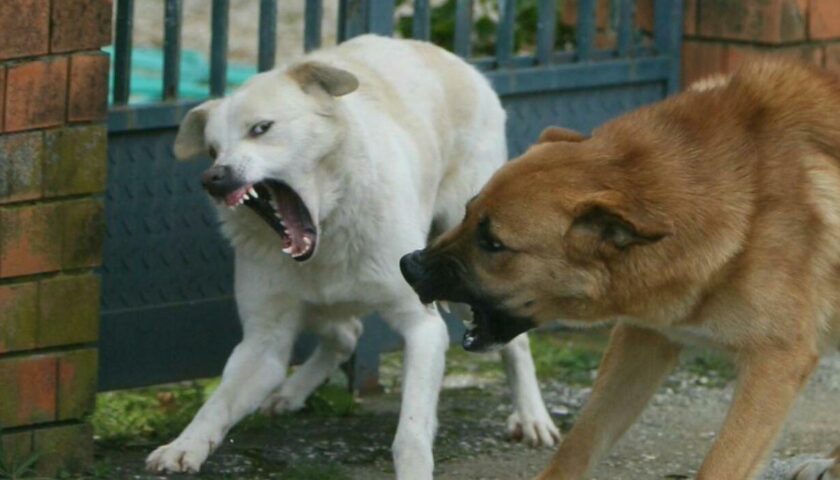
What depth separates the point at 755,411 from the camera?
4.59 metres

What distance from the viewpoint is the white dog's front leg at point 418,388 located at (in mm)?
4988

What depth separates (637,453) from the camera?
→ 583 cm

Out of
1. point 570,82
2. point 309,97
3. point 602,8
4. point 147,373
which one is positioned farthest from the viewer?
point 602,8

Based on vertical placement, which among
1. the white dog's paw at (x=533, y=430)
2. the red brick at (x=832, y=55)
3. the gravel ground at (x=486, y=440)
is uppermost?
the red brick at (x=832, y=55)

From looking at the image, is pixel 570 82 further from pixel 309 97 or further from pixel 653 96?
pixel 309 97

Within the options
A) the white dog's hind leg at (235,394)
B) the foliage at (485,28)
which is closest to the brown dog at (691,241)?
the white dog's hind leg at (235,394)

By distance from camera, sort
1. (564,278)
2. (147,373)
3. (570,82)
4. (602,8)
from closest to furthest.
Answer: (564,278) → (147,373) → (570,82) → (602,8)

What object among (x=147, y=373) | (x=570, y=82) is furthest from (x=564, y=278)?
(x=570, y=82)

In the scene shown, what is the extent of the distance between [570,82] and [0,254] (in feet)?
10.1

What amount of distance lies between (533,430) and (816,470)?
1009mm

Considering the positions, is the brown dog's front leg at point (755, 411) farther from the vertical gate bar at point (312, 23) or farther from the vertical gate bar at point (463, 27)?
the vertical gate bar at point (463, 27)

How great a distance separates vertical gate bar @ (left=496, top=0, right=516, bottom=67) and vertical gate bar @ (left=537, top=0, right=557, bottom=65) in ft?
0.41

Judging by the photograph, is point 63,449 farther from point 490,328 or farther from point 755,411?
point 755,411

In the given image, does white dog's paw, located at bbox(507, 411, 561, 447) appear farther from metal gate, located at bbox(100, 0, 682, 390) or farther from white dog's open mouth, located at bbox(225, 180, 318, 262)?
white dog's open mouth, located at bbox(225, 180, 318, 262)
